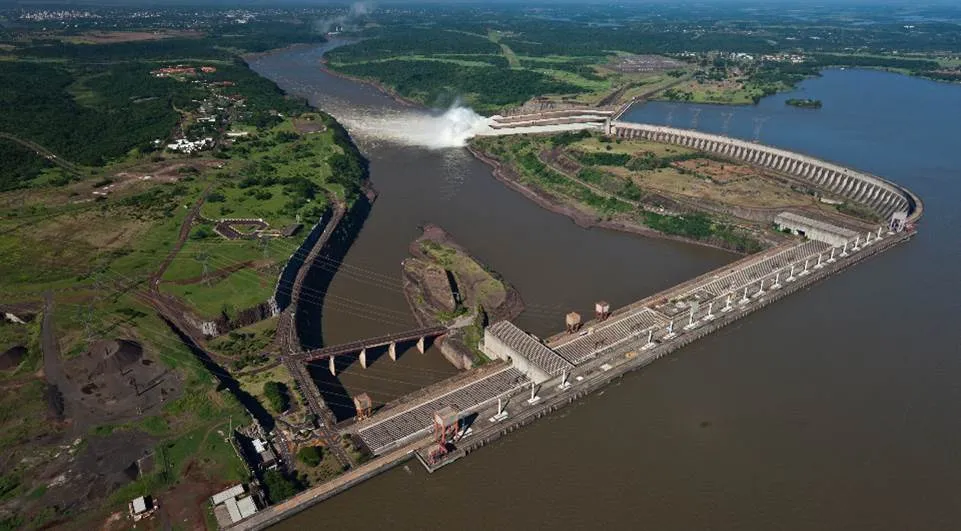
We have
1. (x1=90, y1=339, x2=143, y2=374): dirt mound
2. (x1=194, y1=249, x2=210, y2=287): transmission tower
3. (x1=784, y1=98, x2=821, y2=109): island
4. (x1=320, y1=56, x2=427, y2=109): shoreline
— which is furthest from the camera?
(x1=320, y1=56, x2=427, y2=109): shoreline

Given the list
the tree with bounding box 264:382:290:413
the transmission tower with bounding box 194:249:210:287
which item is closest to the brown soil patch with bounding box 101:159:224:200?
the transmission tower with bounding box 194:249:210:287

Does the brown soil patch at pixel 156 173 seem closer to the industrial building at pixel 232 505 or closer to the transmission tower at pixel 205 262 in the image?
the transmission tower at pixel 205 262

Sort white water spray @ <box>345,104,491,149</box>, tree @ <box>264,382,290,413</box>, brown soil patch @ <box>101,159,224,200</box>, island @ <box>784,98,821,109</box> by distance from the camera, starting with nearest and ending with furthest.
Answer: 1. tree @ <box>264,382,290,413</box>
2. brown soil patch @ <box>101,159,224,200</box>
3. white water spray @ <box>345,104,491,149</box>
4. island @ <box>784,98,821,109</box>

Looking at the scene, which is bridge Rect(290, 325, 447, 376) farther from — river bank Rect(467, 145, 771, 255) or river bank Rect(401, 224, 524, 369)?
river bank Rect(467, 145, 771, 255)

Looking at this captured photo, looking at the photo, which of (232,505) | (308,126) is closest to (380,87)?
(308,126)

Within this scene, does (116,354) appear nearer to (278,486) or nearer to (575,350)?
(278,486)

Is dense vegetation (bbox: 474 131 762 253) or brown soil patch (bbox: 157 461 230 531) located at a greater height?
dense vegetation (bbox: 474 131 762 253)
